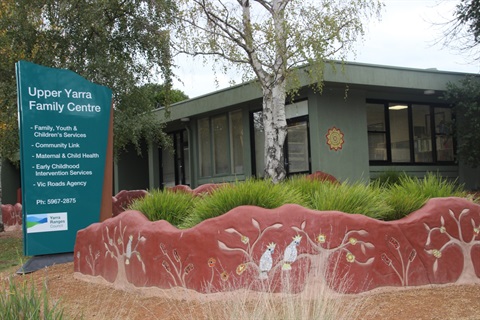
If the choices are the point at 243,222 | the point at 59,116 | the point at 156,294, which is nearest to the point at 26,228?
the point at 59,116

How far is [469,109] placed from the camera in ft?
53.5

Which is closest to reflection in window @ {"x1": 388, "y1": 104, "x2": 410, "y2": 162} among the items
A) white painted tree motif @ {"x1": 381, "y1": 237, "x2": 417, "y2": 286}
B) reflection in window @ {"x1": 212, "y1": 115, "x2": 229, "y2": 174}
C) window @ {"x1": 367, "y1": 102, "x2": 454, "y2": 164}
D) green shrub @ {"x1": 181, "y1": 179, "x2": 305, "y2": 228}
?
window @ {"x1": 367, "y1": 102, "x2": 454, "y2": 164}

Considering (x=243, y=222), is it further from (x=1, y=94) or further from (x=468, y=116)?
(x=468, y=116)

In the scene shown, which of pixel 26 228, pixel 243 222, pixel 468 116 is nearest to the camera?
pixel 243 222

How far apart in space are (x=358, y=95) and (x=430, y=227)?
900cm

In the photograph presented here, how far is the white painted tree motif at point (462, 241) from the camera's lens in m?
6.93

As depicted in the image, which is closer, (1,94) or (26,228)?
(26,228)

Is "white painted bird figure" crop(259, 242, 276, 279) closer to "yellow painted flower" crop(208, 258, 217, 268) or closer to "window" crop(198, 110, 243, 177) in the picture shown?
"yellow painted flower" crop(208, 258, 217, 268)

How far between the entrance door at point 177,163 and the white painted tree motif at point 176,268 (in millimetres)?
14033

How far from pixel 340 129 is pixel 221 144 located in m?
5.27

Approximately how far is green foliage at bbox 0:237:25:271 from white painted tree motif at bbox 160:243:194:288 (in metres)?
3.37

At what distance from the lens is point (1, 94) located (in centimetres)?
1313

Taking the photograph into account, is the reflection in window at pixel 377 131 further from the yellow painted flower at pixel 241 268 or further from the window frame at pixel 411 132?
the yellow painted flower at pixel 241 268

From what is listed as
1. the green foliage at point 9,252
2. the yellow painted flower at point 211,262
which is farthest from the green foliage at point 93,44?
the yellow painted flower at point 211,262
